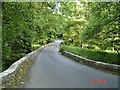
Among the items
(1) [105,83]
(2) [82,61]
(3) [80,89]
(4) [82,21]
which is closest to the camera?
(3) [80,89]

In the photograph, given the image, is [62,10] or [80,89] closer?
[80,89]

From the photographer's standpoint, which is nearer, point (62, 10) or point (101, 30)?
point (62, 10)

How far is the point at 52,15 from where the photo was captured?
16.7 meters

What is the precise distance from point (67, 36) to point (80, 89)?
108ft

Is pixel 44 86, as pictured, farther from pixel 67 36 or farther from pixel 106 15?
pixel 67 36

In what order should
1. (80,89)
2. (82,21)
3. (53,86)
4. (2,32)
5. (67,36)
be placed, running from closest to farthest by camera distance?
(80,89) < (53,86) < (2,32) < (82,21) < (67,36)

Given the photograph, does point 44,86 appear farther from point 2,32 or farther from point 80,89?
point 2,32

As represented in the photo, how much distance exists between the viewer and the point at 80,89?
8.88 metres

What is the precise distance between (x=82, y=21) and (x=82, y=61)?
1923 centimetres

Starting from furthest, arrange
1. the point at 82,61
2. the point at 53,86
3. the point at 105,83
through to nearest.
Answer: the point at 82,61 → the point at 105,83 → the point at 53,86

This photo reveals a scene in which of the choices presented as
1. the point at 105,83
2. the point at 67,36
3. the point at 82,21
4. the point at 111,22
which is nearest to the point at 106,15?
the point at 111,22

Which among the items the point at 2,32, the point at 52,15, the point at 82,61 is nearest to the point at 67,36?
the point at 82,61

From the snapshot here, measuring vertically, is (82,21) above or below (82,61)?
above

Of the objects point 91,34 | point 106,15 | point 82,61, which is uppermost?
point 106,15
